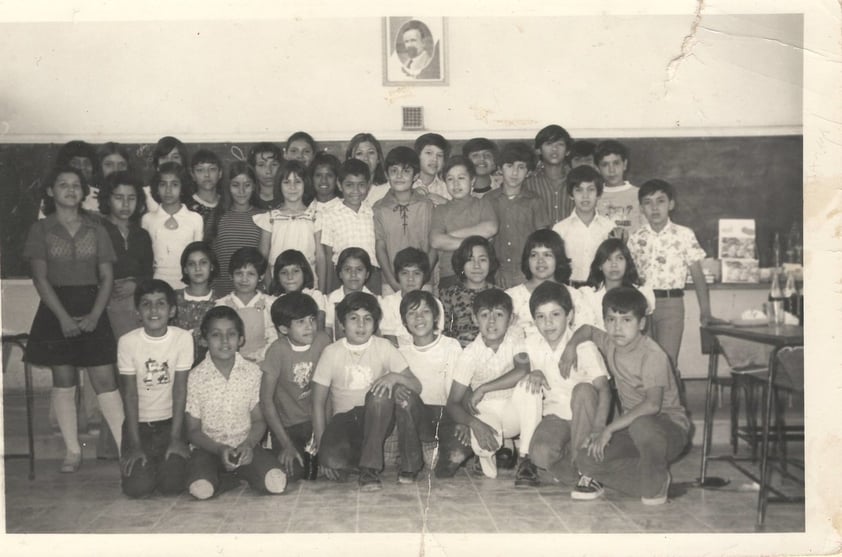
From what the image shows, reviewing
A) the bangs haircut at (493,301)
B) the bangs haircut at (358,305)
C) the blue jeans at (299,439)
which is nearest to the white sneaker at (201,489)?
the blue jeans at (299,439)

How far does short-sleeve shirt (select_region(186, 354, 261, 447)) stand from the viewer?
2643 millimetres

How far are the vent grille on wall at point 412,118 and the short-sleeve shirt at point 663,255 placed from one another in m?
0.94

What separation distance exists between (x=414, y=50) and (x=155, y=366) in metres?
1.44

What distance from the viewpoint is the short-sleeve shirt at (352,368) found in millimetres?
2689

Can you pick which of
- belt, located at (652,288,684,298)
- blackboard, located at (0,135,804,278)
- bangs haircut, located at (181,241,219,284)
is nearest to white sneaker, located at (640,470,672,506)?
belt, located at (652,288,684,298)

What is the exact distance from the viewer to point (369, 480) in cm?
253

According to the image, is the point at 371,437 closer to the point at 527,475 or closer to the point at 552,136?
the point at 527,475

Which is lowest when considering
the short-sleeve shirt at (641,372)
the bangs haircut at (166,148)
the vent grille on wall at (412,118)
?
the short-sleeve shirt at (641,372)

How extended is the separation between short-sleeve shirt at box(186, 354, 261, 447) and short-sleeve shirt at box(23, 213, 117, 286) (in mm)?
567

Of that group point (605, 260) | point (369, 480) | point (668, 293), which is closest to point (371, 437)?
point (369, 480)

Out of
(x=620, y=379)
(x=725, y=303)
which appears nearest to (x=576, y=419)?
(x=620, y=379)

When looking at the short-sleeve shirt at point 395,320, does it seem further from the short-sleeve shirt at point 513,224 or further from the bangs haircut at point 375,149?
the bangs haircut at point 375,149

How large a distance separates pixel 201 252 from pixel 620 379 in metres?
1.60

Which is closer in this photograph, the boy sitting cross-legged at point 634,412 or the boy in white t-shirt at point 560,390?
the boy sitting cross-legged at point 634,412
